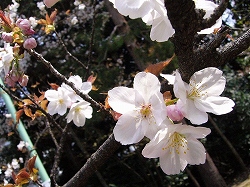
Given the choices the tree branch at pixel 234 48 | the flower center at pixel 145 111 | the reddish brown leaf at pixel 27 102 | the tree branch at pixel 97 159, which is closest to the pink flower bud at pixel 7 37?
the tree branch at pixel 97 159

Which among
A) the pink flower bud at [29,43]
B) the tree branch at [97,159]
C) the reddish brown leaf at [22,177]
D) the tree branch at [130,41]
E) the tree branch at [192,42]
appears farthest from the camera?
the tree branch at [130,41]

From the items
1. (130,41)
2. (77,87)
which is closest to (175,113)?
(77,87)

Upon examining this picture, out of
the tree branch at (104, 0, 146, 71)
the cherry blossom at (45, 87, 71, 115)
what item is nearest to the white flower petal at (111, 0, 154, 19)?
the cherry blossom at (45, 87, 71, 115)

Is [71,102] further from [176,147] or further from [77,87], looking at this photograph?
[176,147]

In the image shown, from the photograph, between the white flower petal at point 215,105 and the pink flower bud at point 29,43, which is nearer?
the white flower petal at point 215,105

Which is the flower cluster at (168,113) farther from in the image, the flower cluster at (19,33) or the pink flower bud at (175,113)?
the flower cluster at (19,33)
